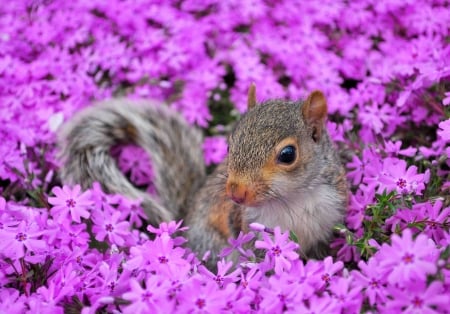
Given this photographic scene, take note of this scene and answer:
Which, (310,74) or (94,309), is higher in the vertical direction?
(310,74)

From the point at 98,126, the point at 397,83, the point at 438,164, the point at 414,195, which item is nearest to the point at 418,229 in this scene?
the point at 414,195

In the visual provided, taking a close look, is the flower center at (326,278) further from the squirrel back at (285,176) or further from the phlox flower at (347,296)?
the squirrel back at (285,176)

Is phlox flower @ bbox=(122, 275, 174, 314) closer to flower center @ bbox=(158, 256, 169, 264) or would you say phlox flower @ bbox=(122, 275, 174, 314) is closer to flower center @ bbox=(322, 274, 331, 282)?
flower center @ bbox=(158, 256, 169, 264)

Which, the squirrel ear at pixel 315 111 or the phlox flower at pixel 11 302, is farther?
the squirrel ear at pixel 315 111

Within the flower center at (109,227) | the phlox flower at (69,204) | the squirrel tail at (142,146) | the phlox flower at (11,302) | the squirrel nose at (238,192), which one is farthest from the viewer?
the squirrel tail at (142,146)

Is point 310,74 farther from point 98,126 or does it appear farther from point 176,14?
point 98,126

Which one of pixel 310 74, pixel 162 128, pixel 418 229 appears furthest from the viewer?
pixel 310 74

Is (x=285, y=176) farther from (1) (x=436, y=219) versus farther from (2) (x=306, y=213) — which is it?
Answer: (1) (x=436, y=219)

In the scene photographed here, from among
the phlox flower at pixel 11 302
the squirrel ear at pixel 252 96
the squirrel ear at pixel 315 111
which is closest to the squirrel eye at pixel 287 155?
the squirrel ear at pixel 315 111
